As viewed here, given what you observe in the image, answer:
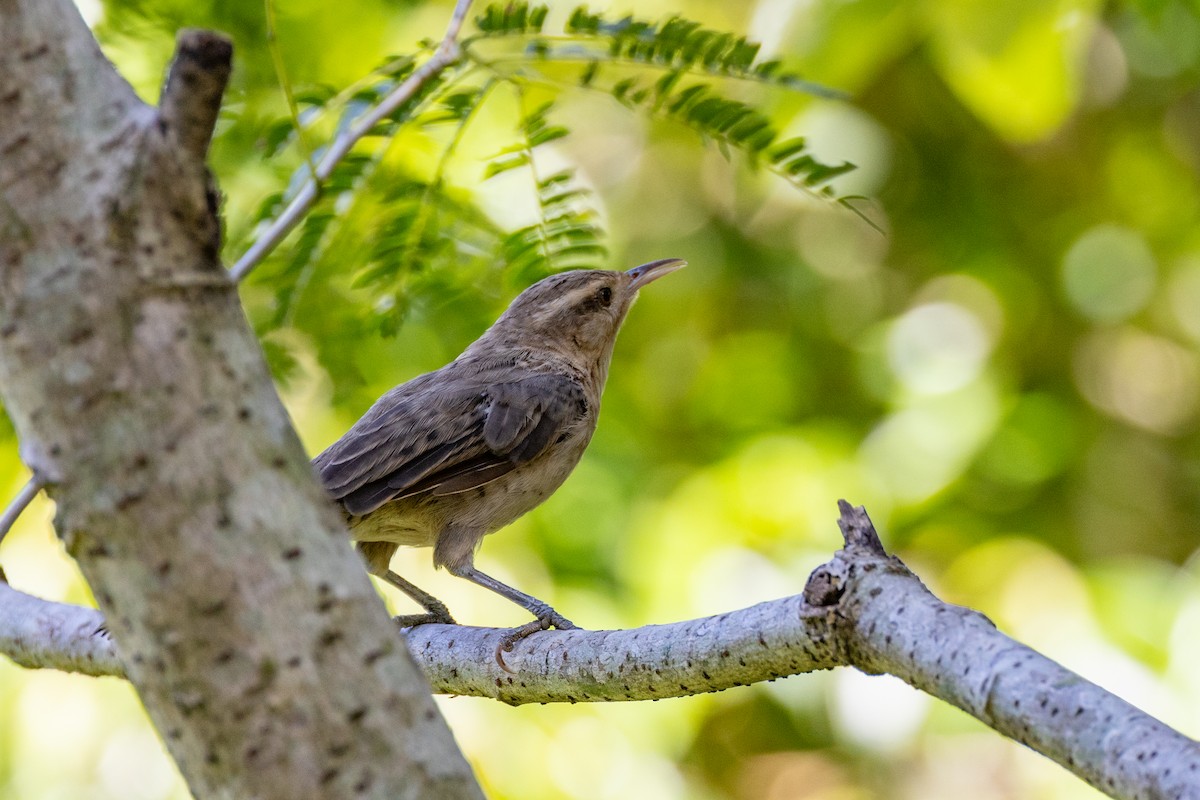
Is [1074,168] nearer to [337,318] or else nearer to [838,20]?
[838,20]

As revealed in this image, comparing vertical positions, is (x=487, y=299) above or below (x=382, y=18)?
below

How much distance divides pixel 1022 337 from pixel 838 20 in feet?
10.3

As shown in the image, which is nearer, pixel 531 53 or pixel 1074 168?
pixel 531 53

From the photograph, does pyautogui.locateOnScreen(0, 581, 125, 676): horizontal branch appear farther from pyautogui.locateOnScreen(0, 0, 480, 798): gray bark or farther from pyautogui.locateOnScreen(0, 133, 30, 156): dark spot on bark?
pyautogui.locateOnScreen(0, 133, 30, 156): dark spot on bark

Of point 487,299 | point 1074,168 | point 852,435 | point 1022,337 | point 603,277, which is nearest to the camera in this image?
point 487,299

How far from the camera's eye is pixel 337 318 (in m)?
4.64

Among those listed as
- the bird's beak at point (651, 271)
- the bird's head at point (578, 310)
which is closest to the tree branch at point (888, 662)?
the bird's head at point (578, 310)

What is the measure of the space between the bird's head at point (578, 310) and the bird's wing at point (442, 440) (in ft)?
2.10

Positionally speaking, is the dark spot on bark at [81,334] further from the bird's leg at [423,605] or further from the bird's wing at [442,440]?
the bird's leg at [423,605]

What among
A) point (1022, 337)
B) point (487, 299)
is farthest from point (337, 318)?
point (1022, 337)

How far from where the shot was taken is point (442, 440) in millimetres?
4973

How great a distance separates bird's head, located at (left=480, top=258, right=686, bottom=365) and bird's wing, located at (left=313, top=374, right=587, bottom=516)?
25.2 inches

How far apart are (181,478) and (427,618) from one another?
332 cm

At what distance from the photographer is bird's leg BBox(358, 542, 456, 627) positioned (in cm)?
498
